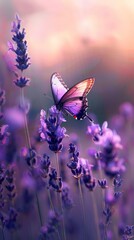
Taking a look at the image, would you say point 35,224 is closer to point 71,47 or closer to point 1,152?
point 1,152

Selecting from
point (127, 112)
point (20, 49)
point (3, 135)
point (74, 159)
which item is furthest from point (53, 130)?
point (127, 112)

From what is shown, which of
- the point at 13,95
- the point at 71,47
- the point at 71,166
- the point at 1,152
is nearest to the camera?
the point at 71,166

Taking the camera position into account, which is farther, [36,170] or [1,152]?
[1,152]

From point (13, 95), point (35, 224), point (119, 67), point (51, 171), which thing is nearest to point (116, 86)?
point (119, 67)

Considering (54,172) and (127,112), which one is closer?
(54,172)

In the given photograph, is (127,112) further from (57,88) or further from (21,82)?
(21,82)

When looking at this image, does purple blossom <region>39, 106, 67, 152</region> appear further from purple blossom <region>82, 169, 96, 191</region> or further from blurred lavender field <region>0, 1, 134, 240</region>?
purple blossom <region>82, 169, 96, 191</region>

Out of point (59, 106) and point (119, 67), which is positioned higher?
point (119, 67)
